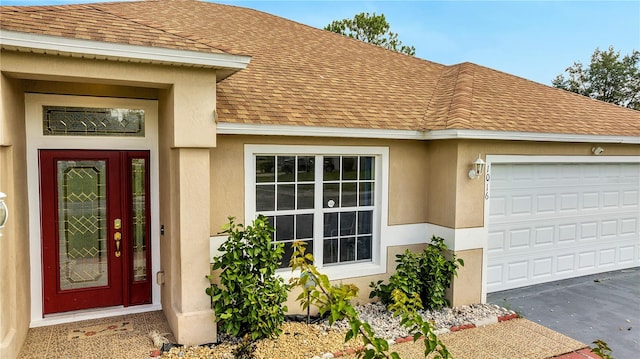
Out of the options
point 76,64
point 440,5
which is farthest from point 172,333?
point 440,5

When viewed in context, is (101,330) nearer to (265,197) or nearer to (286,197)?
(265,197)

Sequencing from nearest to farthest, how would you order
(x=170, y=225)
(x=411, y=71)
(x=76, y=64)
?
(x=76, y=64), (x=170, y=225), (x=411, y=71)

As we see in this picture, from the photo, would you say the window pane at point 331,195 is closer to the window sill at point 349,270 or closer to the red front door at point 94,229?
the window sill at point 349,270

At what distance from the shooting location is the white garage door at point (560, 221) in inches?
313

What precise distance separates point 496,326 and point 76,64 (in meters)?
7.05

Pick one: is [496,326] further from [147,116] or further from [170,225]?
[147,116]

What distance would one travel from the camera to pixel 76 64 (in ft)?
15.2

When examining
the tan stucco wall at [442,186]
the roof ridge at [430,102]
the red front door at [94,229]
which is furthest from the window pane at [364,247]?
the red front door at [94,229]

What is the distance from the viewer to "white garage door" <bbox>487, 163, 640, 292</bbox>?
7949 millimetres

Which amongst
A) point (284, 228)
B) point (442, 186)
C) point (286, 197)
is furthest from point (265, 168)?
point (442, 186)

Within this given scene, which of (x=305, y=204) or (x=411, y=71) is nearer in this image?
(x=305, y=204)

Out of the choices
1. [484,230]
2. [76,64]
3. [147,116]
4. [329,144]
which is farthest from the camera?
[484,230]

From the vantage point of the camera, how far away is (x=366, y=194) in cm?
732

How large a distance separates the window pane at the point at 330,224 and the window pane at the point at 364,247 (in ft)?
1.73
